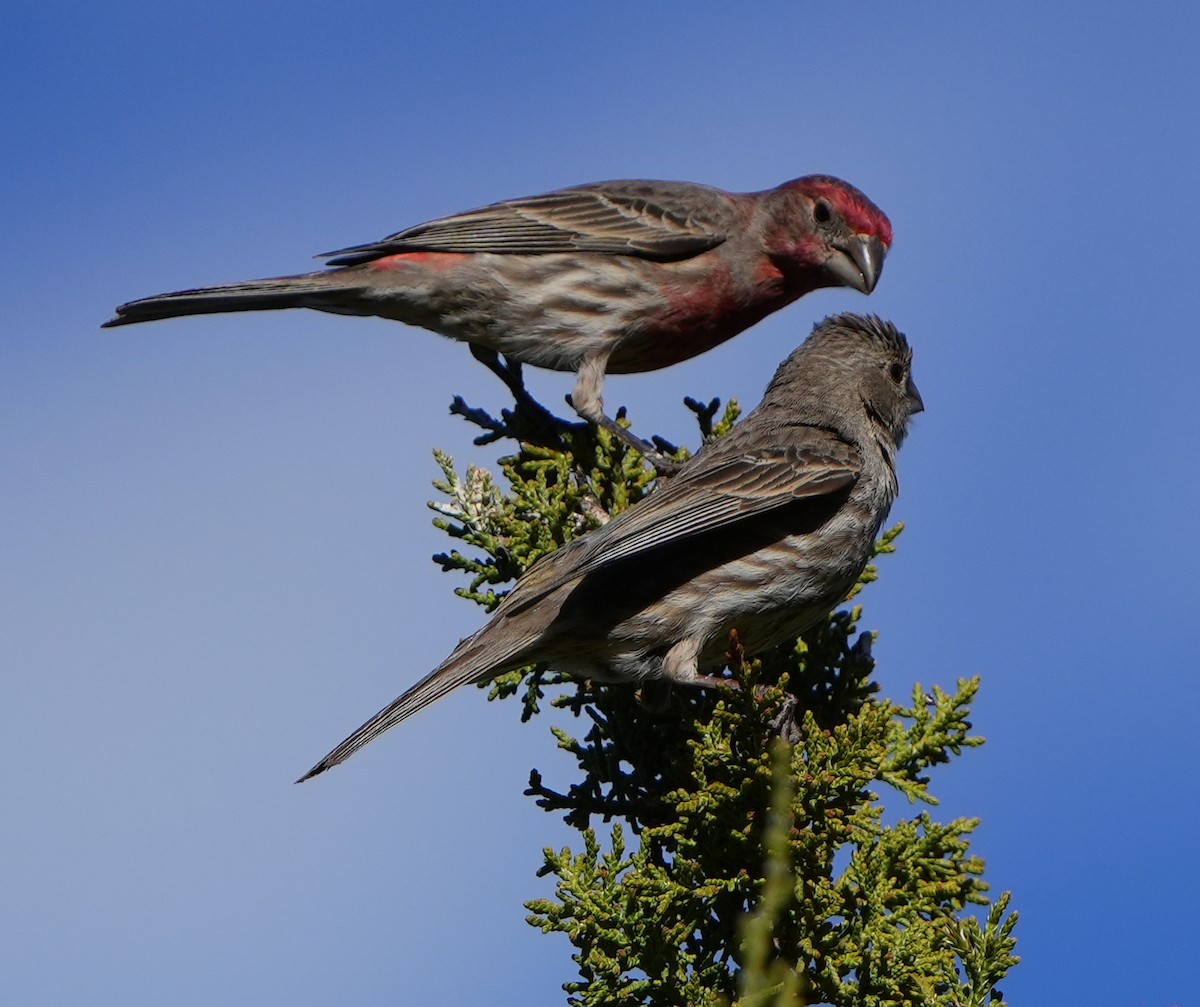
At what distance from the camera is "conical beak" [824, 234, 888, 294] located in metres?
7.73

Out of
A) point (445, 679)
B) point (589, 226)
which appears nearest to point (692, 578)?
point (445, 679)

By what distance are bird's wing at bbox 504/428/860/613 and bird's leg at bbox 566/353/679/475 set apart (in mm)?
410

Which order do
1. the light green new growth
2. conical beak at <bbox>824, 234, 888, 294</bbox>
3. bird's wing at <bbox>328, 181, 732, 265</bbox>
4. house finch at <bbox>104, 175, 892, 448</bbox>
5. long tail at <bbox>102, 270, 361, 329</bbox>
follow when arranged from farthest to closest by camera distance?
conical beak at <bbox>824, 234, 888, 294</bbox>
bird's wing at <bbox>328, 181, 732, 265</bbox>
house finch at <bbox>104, 175, 892, 448</bbox>
long tail at <bbox>102, 270, 361, 329</bbox>
the light green new growth

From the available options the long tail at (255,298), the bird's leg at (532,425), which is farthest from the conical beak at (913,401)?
the long tail at (255,298)

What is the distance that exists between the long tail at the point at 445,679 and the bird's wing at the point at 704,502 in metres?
0.17

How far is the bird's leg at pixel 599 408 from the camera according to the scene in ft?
21.1

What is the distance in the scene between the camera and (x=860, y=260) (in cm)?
775

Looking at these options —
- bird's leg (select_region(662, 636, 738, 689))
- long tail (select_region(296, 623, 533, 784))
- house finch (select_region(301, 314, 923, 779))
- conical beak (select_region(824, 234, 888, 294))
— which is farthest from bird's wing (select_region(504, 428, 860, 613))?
conical beak (select_region(824, 234, 888, 294))

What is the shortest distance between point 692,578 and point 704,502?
0.29m

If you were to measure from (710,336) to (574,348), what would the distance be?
2.53ft

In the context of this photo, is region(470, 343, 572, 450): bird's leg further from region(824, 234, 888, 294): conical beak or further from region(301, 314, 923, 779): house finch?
region(824, 234, 888, 294): conical beak

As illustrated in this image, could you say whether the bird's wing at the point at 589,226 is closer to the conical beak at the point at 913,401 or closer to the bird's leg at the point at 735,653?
the conical beak at the point at 913,401

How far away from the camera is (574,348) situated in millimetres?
7309

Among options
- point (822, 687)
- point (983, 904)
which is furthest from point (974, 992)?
point (822, 687)
